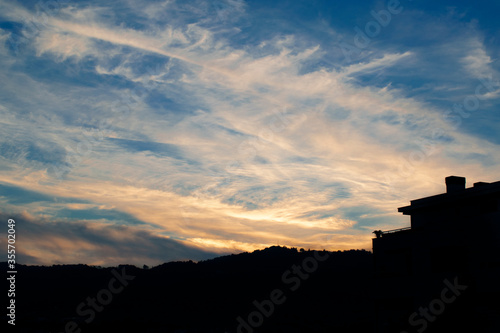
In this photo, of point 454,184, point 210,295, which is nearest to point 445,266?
point 454,184

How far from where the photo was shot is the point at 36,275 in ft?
417

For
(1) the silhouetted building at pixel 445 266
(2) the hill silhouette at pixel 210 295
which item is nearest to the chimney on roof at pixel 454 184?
(1) the silhouetted building at pixel 445 266

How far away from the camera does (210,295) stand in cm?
12431

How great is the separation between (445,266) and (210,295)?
328 feet

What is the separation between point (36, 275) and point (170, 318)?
44.3 m

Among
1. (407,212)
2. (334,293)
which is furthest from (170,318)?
(407,212)

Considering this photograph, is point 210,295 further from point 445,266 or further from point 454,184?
point 445,266

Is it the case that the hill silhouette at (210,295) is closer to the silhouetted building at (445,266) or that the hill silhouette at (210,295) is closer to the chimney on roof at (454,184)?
the silhouetted building at (445,266)

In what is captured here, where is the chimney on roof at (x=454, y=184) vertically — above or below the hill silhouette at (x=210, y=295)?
above

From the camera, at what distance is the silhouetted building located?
1148 inches

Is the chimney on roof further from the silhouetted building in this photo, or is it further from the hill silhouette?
the hill silhouette

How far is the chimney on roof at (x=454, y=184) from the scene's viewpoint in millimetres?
36972

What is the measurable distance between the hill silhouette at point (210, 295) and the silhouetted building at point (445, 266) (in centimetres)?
5106

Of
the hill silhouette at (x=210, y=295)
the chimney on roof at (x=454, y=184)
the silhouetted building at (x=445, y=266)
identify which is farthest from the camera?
the hill silhouette at (x=210, y=295)
